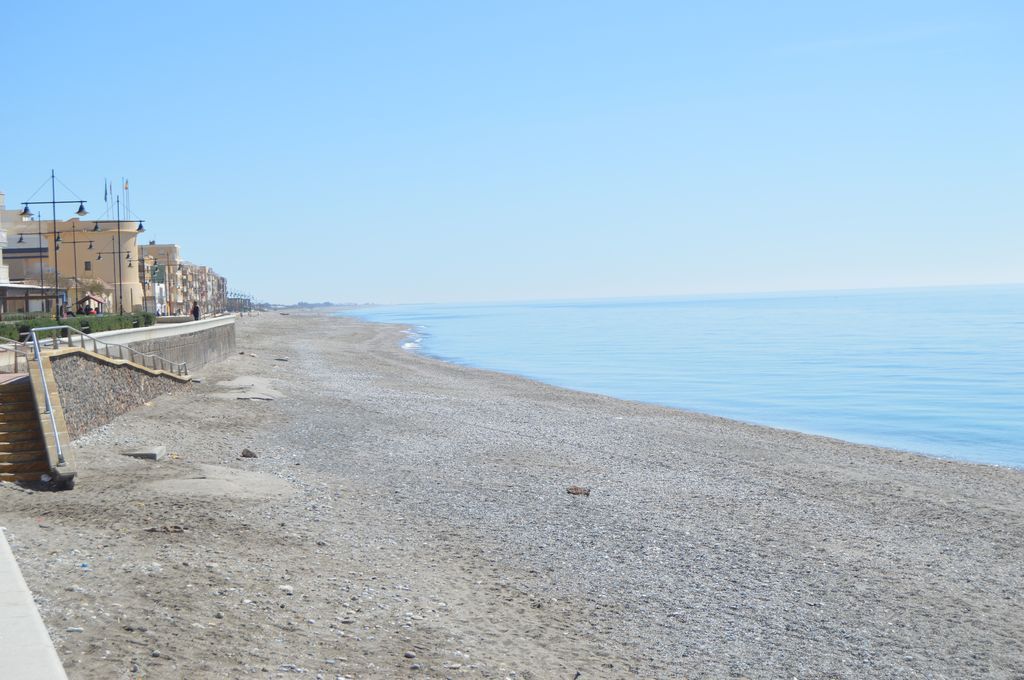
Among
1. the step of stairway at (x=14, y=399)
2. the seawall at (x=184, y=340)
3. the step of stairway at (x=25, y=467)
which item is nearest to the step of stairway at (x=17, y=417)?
the step of stairway at (x=14, y=399)

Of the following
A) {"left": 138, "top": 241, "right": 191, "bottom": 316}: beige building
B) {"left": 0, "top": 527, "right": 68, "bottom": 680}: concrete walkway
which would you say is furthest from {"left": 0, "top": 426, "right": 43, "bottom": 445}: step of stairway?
{"left": 138, "top": 241, "right": 191, "bottom": 316}: beige building

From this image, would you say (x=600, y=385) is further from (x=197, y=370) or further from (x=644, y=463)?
(x=644, y=463)

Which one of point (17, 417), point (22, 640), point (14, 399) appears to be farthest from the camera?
point (14, 399)

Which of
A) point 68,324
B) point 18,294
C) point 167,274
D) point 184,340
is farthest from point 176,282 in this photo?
point 68,324

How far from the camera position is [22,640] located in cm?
590

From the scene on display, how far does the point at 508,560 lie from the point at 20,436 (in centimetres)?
777

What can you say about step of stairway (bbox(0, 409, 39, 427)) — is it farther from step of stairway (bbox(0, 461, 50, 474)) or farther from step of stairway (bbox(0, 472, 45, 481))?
step of stairway (bbox(0, 472, 45, 481))

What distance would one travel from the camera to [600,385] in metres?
41.2

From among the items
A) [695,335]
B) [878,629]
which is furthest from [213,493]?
[695,335]

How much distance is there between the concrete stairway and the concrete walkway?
20.7 ft

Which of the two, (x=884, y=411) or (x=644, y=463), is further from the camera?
(x=884, y=411)

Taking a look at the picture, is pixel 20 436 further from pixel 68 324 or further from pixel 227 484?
pixel 68 324

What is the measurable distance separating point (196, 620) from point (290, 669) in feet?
3.99

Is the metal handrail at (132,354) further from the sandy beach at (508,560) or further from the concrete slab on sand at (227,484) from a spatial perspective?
the concrete slab on sand at (227,484)
